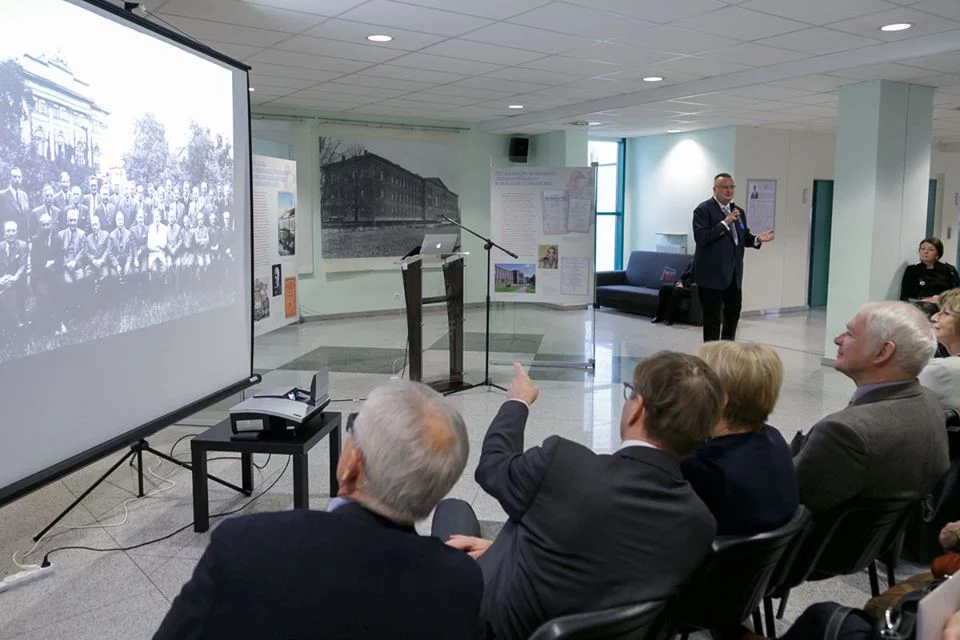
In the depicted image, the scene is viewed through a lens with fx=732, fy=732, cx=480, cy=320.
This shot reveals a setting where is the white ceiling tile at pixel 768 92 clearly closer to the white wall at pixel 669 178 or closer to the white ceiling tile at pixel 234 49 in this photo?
the white wall at pixel 669 178

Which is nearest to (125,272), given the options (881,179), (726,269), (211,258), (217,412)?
(211,258)

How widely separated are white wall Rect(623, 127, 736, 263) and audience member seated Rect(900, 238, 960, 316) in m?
3.37

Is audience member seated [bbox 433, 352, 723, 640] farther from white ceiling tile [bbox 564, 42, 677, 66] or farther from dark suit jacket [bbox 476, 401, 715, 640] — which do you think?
white ceiling tile [bbox 564, 42, 677, 66]

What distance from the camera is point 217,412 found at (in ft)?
16.4

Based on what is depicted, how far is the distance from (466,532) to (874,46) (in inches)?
204

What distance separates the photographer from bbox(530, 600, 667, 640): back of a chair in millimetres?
1331

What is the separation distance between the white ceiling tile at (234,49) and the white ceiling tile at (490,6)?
1.77 metres

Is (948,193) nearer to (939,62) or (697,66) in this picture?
(939,62)

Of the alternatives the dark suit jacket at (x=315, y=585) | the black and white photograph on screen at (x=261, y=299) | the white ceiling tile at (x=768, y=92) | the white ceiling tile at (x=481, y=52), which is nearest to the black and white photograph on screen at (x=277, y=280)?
the black and white photograph on screen at (x=261, y=299)

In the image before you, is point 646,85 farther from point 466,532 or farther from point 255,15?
point 466,532

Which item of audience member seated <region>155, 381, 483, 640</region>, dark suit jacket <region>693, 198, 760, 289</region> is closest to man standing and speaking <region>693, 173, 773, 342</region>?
dark suit jacket <region>693, 198, 760, 289</region>

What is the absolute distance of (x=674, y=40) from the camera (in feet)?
17.2

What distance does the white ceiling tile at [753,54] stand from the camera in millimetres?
5527

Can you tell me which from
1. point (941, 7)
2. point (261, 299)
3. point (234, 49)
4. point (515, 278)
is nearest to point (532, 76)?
point (515, 278)
